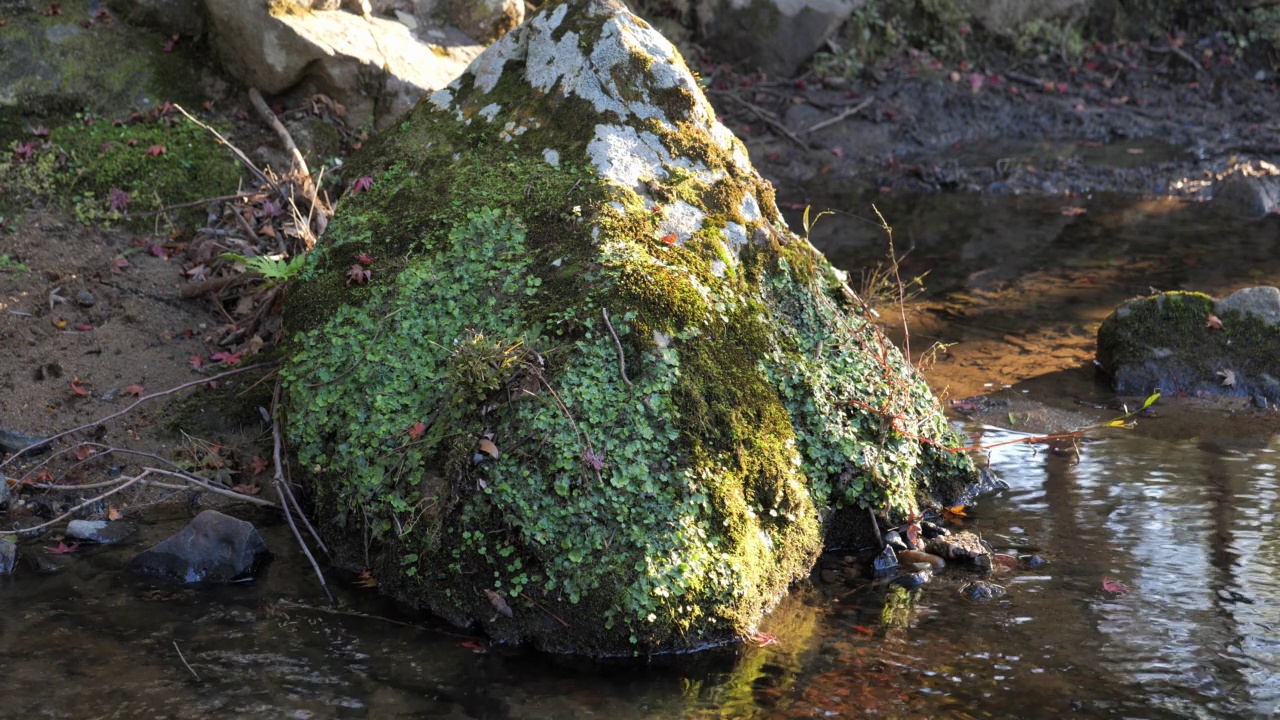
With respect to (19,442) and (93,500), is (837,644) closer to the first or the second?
(93,500)

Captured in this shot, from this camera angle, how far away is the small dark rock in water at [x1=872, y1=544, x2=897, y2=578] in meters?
5.17

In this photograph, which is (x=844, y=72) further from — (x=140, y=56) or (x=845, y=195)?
(x=140, y=56)

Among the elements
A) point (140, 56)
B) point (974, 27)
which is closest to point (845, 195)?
point (974, 27)

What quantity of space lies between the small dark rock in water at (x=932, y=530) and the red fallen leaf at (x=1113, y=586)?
2.55 ft

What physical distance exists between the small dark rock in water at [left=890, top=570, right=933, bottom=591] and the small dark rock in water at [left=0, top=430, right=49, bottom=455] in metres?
4.54

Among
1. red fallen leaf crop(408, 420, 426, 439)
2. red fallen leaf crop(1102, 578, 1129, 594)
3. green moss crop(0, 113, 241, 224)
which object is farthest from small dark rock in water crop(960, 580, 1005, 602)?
green moss crop(0, 113, 241, 224)

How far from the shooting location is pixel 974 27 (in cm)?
1655

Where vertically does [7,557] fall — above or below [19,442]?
below

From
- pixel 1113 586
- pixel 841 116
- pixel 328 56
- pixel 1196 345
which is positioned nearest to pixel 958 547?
pixel 1113 586

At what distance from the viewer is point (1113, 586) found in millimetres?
5016

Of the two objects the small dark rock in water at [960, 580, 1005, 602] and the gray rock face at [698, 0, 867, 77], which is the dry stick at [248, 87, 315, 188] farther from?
the gray rock face at [698, 0, 867, 77]

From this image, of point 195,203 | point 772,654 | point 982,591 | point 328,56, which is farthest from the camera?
point 328,56

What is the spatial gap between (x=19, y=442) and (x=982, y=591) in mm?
5090

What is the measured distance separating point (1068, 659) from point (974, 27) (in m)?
14.1
